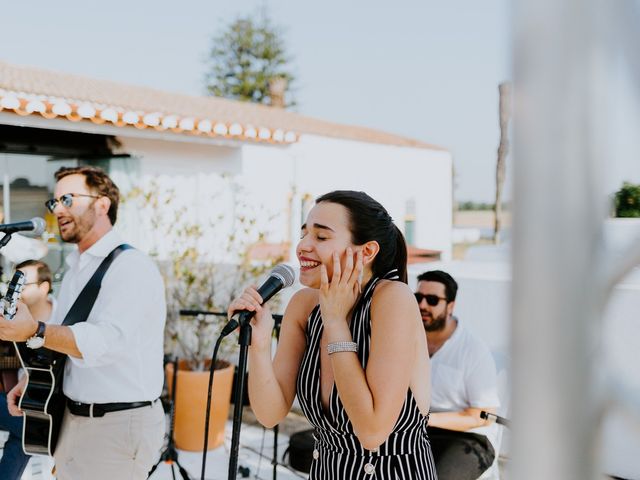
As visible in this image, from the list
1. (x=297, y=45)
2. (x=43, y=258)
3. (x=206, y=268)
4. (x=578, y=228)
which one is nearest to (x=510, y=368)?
(x=578, y=228)

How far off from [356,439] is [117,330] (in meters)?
1.16

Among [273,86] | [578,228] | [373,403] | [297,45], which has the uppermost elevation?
[297,45]

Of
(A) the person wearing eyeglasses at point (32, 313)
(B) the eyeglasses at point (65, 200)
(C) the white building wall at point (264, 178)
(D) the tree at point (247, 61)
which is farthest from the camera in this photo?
(D) the tree at point (247, 61)

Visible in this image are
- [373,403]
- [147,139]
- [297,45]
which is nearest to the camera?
[373,403]

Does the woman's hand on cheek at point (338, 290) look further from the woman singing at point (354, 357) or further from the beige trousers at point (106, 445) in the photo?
the beige trousers at point (106, 445)

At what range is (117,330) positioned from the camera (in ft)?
8.09

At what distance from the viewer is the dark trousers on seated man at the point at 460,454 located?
10.1 feet

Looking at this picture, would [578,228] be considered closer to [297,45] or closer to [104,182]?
[104,182]

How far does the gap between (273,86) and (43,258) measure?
21694 millimetres

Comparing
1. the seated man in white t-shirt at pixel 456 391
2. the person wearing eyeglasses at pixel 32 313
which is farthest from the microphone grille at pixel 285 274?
the person wearing eyeglasses at pixel 32 313

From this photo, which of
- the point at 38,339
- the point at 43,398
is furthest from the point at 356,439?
the point at 43,398

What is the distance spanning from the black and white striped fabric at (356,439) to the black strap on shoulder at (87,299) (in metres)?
1.11

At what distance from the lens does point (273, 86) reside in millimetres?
26984

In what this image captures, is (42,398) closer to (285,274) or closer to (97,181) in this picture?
(97,181)
